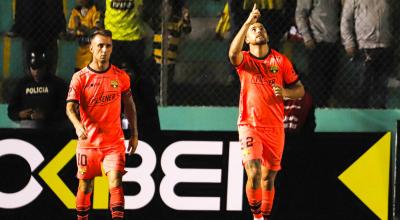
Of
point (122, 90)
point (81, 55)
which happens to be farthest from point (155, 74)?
point (122, 90)

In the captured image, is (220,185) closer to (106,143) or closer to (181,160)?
(181,160)

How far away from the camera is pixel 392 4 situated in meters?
13.5

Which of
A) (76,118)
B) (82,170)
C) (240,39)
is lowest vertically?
(82,170)

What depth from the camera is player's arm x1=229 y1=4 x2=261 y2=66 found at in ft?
36.0

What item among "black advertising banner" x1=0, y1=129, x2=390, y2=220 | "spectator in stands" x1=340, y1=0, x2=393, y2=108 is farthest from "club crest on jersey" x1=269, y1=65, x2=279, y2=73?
"spectator in stands" x1=340, y1=0, x2=393, y2=108

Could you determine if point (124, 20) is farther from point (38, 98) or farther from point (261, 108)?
point (261, 108)

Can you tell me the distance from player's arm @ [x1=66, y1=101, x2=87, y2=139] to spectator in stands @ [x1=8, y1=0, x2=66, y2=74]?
2054 mm

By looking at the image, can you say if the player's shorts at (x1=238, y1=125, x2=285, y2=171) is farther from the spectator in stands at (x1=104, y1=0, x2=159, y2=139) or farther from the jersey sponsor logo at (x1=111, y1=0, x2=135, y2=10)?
the jersey sponsor logo at (x1=111, y1=0, x2=135, y2=10)

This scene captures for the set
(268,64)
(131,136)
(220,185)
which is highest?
(268,64)

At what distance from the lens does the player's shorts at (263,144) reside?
11633 millimetres

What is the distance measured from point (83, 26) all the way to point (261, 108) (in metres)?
3.15

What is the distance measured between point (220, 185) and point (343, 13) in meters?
2.64

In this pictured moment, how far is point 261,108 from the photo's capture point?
1181cm

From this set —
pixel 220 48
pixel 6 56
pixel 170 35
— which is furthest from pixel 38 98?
pixel 220 48
